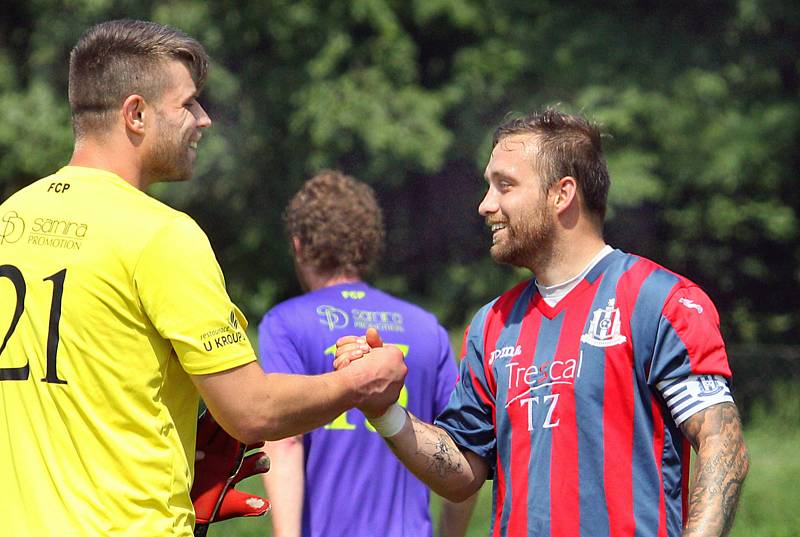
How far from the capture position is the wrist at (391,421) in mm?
3402

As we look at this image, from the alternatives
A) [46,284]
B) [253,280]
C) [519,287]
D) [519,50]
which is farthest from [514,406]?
[253,280]

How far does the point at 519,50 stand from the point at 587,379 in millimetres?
10562

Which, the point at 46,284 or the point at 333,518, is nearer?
the point at 46,284

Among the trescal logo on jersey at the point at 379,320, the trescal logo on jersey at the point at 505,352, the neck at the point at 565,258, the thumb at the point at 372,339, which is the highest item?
the neck at the point at 565,258

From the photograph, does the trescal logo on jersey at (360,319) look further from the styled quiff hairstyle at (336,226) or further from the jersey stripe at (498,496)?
the jersey stripe at (498,496)

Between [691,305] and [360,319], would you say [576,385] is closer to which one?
[691,305]

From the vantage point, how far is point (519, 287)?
141 inches

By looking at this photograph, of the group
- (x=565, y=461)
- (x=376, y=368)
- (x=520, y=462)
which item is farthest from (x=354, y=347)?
(x=565, y=461)

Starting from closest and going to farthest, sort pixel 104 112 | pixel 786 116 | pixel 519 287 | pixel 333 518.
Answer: pixel 104 112
pixel 519 287
pixel 333 518
pixel 786 116

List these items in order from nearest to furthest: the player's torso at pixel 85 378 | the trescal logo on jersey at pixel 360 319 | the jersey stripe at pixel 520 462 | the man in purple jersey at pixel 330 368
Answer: the player's torso at pixel 85 378 < the jersey stripe at pixel 520 462 < the man in purple jersey at pixel 330 368 < the trescal logo on jersey at pixel 360 319

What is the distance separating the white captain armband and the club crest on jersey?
191mm

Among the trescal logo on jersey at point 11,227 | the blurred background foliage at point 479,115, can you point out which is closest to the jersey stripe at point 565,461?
the trescal logo on jersey at point 11,227

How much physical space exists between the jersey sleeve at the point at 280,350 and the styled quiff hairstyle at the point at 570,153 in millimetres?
1259

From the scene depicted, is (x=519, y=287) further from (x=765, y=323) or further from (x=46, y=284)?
(x=765, y=323)
